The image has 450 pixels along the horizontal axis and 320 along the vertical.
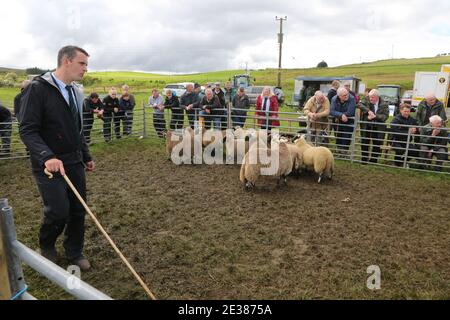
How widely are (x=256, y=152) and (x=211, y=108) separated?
4905mm

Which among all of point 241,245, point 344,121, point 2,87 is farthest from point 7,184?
point 2,87

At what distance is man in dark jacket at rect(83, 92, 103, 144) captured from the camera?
37.5 ft

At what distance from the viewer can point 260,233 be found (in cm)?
523

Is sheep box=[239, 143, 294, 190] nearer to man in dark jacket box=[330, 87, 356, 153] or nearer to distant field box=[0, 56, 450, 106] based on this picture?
man in dark jacket box=[330, 87, 356, 153]

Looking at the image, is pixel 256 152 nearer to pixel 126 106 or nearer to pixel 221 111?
pixel 221 111

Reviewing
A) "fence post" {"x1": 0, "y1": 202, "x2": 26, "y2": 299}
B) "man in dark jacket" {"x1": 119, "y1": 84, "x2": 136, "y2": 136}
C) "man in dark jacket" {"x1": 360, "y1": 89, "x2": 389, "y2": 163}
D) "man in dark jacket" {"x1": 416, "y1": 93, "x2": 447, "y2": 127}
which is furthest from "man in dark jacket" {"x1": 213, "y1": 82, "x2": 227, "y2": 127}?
"fence post" {"x1": 0, "y1": 202, "x2": 26, "y2": 299}

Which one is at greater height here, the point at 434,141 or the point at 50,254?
the point at 434,141

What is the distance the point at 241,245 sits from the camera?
15.9 ft

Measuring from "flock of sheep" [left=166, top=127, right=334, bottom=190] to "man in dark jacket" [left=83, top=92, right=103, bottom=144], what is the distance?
3330mm

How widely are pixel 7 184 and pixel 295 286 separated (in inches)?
260

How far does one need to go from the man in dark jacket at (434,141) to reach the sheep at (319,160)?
8.27ft

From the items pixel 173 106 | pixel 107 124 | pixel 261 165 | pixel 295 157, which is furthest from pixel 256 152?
pixel 107 124
